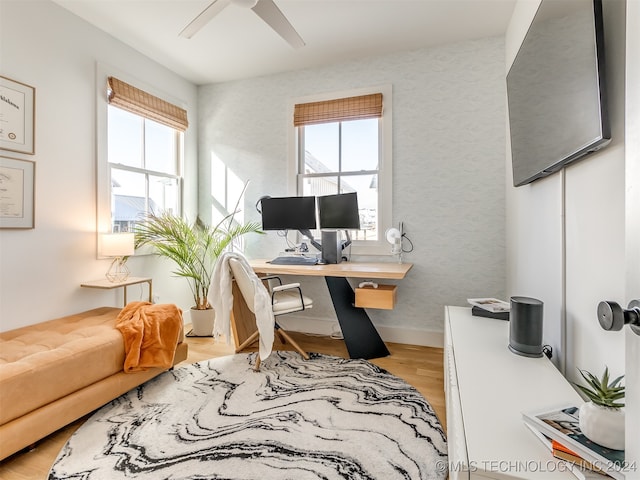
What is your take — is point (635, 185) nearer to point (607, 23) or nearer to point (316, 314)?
point (607, 23)

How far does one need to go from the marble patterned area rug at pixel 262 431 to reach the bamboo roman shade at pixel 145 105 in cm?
238

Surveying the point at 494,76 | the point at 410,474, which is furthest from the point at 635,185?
the point at 494,76

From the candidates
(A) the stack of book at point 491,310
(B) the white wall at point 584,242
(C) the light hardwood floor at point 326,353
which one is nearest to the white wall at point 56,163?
(C) the light hardwood floor at point 326,353

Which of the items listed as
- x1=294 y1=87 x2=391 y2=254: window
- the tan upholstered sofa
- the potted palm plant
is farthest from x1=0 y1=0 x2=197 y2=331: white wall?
x1=294 y1=87 x2=391 y2=254: window

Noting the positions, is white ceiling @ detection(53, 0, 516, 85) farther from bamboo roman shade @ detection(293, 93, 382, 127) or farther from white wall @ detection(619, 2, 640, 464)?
white wall @ detection(619, 2, 640, 464)

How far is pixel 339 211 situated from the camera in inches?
116

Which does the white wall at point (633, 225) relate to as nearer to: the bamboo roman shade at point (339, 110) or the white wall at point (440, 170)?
the white wall at point (440, 170)

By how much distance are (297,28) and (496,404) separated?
2.97 m

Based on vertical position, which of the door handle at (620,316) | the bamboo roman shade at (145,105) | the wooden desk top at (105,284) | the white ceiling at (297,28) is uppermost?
Result: the white ceiling at (297,28)

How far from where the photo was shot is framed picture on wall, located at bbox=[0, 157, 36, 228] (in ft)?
7.11

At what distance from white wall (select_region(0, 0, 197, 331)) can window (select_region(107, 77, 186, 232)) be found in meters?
0.21

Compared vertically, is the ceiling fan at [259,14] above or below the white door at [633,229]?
above

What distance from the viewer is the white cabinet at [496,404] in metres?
0.80

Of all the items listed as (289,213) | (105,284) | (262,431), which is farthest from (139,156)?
(262,431)
